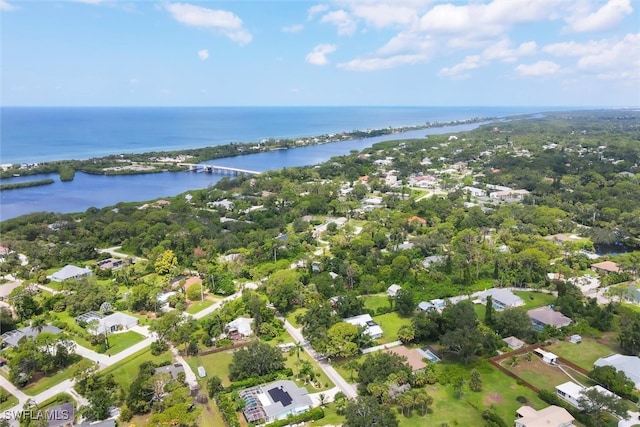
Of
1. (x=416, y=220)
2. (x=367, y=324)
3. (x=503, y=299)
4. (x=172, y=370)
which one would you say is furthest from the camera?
(x=416, y=220)

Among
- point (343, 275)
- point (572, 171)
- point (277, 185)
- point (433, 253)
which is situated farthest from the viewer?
point (572, 171)

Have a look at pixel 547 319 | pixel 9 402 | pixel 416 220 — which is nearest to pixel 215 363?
pixel 9 402

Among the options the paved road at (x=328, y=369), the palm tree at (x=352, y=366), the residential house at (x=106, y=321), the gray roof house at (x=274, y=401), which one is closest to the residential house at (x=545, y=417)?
the paved road at (x=328, y=369)

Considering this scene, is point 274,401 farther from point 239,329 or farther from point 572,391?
point 572,391

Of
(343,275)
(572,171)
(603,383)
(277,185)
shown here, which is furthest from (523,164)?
(603,383)

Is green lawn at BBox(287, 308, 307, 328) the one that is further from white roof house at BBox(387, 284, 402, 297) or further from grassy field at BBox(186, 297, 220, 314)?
white roof house at BBox(387, 284, 402, 297)

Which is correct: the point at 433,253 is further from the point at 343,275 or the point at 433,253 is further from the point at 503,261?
the point at 343,275
